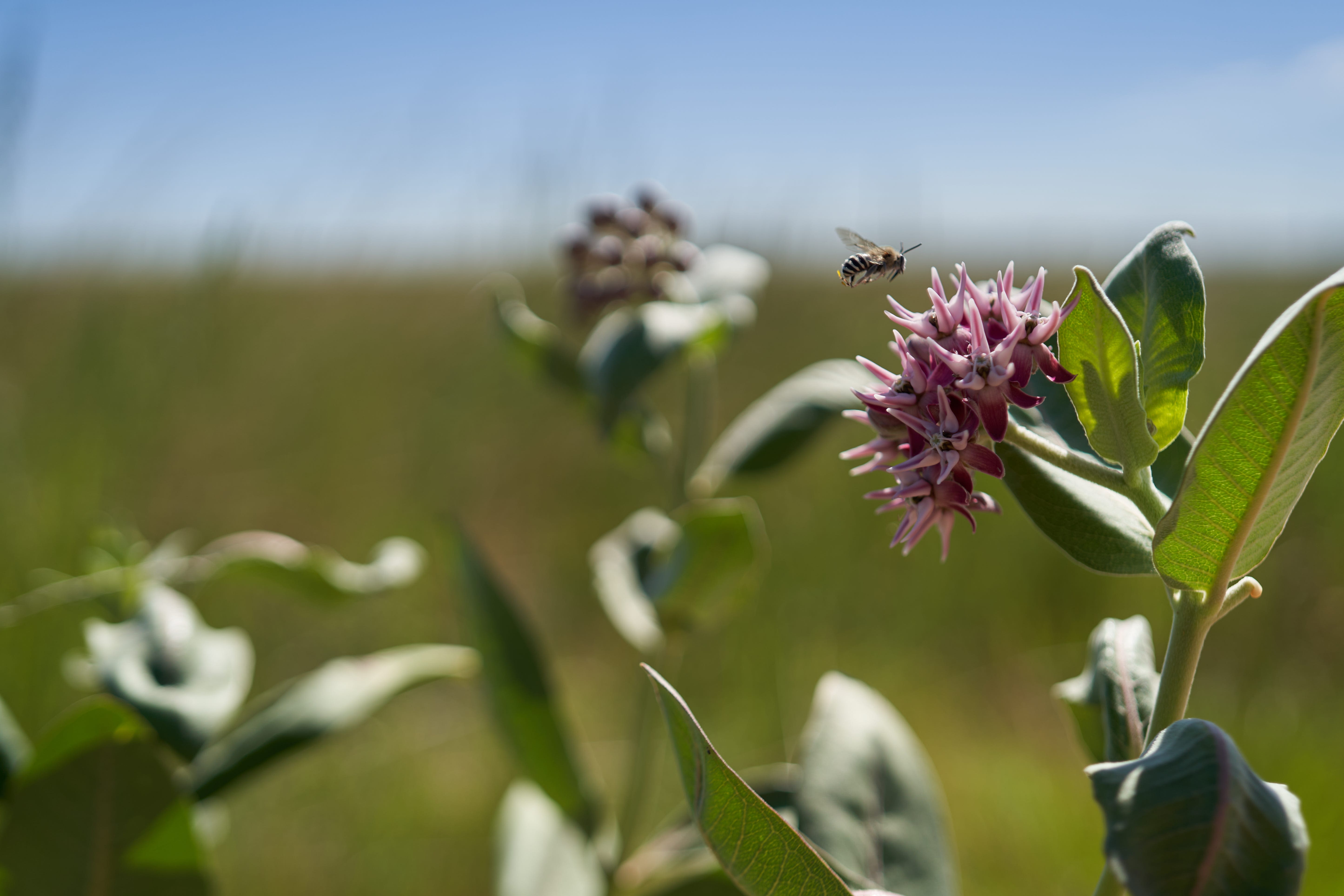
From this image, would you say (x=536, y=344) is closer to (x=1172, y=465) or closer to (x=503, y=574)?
(x=1172, y=465)

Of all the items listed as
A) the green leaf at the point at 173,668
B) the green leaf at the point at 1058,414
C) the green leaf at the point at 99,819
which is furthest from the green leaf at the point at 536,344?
the green leaf at the point at 1058,414

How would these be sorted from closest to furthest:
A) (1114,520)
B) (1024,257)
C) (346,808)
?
(1114,520)
(346,808)
(1024,257)

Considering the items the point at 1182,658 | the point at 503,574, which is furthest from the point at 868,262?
the point at 503,574

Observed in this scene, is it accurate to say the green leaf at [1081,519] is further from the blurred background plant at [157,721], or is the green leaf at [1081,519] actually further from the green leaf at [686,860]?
the blurred background plant at [157,721]

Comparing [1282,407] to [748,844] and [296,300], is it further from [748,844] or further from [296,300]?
[296,300]

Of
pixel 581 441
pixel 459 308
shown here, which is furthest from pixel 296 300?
pixel 581 441

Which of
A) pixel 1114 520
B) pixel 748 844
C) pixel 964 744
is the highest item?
pixel 1114 520

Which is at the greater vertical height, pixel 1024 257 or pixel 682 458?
pixel 682 458
